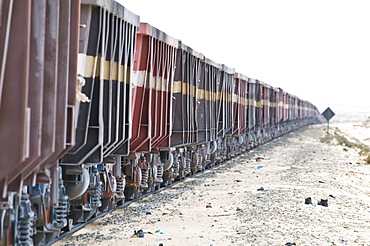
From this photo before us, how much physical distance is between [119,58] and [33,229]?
3003 millimetres

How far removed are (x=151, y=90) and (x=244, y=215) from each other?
2.79 meters

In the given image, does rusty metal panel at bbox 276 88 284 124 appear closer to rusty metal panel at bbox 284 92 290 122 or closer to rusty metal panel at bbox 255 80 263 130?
rusty metal panel at bbox 284 92 290 122

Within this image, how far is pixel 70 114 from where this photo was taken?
540 centimetres

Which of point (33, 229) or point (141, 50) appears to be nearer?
point (33, 229)

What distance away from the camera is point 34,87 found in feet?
14.8

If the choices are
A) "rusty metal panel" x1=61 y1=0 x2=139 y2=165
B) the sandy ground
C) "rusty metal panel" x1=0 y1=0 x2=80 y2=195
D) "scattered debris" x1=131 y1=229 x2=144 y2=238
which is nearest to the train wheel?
"rusty metal panel" x1=0 y1=0 x2=80 y2=195

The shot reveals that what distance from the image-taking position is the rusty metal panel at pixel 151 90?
9.86m

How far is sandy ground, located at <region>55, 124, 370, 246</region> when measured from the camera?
7.31 metres

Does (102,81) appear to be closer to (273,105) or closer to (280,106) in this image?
(273,105)

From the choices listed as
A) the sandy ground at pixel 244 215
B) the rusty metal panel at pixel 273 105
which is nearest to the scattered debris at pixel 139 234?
the sandy ground at pixel 244 215

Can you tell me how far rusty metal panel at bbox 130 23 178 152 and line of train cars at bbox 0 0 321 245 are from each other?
2 centimetres

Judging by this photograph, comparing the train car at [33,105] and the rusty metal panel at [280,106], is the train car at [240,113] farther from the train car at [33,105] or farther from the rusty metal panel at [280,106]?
the train car at [33,105]

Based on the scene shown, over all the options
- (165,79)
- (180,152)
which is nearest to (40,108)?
(165,79)

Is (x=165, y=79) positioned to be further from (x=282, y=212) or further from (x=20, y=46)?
(x=20, y=46)
